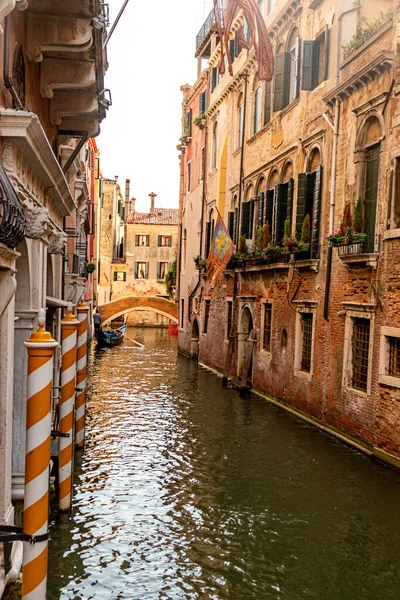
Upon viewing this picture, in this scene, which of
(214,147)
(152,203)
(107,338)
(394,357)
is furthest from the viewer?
(152,203)

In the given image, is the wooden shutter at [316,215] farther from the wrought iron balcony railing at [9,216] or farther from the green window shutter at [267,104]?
the wrought iron balcony railing at [9,216]

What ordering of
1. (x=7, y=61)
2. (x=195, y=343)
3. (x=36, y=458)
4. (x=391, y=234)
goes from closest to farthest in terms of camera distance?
(x=36, y=458), (x=7, y=61), (x=391, y=234), (x=195, y=343)

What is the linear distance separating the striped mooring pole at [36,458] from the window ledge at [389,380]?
595 centimetres

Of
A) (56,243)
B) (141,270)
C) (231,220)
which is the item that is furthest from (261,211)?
(141,270)

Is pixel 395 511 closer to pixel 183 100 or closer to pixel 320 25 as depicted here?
pixel 320 25

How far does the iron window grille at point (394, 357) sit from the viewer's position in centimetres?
915

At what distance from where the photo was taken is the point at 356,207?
10.2 m

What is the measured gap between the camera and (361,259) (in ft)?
32.4

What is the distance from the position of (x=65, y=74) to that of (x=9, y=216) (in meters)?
4.00

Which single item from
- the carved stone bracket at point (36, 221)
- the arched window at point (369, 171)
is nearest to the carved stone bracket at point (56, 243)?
the carved stone bracket at point (36, 221)

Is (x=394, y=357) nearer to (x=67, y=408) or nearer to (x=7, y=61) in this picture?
(x=67, y=408)

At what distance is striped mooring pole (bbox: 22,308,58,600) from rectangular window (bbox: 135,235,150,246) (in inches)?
1621

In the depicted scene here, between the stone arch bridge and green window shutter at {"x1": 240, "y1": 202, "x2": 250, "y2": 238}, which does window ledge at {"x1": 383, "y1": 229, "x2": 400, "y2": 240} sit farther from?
the stone arch bridge

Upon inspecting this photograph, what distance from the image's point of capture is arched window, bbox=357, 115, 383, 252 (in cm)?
1002
